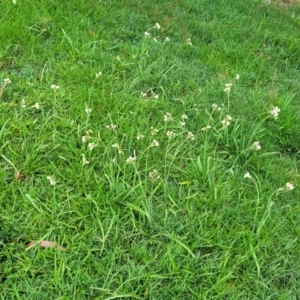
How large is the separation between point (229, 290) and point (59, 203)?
0.91 m

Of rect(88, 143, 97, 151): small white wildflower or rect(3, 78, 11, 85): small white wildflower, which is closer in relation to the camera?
rect(88, 143, 97, 151): small white wildflower

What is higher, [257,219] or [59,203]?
[257,219]

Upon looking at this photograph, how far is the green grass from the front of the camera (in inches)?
82.6

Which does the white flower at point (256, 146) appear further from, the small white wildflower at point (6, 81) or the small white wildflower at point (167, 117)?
the small white wildflower at point (6, 81)

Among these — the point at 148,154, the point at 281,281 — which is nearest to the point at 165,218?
the point at 148,154

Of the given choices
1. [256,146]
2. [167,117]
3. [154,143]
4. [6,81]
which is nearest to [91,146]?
[154,143]

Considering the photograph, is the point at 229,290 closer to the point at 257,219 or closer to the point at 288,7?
the point at 257,219

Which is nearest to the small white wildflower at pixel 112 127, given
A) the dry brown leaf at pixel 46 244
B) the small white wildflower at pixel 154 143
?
the small white wildflower at pixel 154 143

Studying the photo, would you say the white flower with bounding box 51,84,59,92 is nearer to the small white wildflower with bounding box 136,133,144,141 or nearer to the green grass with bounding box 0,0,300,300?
the green grass with bounding box 0,0,300,300

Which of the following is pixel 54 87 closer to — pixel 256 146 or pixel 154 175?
pixel 154 175

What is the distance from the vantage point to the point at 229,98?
3.20 meters

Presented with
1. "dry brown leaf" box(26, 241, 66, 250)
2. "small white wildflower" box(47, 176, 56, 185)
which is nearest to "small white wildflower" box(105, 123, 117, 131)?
"small white wildflower" box(47, 176, 56, 185)

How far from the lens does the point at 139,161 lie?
2.56m

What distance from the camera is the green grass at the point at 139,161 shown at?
210 centimetres
